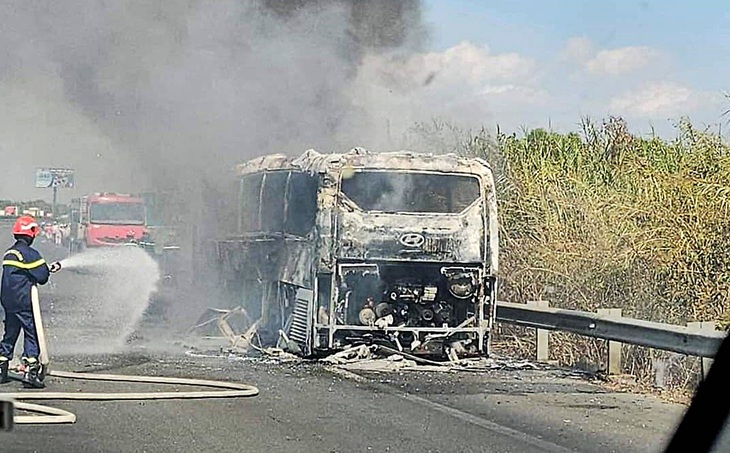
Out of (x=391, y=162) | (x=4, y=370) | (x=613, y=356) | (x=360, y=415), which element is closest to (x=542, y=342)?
(x=613, y=356)

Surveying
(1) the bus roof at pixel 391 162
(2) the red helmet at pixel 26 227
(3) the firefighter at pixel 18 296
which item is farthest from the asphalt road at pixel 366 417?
(1) the bus roof at pixel 391 162

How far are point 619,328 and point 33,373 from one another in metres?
5.67

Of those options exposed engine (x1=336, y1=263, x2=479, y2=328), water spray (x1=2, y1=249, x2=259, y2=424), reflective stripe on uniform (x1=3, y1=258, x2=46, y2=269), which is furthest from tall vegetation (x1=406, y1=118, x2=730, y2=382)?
reflective stripe on uniform (x1=3, y1=258, x2=46, y2=269)

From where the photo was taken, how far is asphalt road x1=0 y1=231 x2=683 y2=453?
29.6ft

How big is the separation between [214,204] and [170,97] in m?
2.82

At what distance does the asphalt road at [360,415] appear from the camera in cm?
903

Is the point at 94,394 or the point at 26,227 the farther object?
the point at 26,227

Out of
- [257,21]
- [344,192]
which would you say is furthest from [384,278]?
[257,21]

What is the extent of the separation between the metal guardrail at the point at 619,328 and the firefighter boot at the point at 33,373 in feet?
18.2

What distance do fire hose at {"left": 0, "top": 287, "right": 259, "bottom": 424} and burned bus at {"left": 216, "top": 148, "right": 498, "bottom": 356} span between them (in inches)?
107

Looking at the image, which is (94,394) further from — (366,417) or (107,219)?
(107,219)

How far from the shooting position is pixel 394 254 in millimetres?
14609

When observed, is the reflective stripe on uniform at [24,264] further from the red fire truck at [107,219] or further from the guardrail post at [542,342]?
the red fire truck at [107,219]

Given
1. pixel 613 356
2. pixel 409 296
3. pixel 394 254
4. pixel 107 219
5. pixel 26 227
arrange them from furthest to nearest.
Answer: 1. pixel 107 219
2. pixel 409 296
3. pixel 394 254
4. pixel 613 356
5. pixel 26 227
